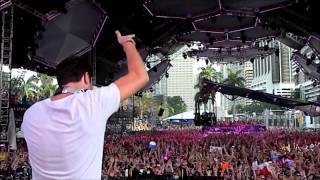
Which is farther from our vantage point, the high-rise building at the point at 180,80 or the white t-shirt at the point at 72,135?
the high-rise building at the point at 180,80

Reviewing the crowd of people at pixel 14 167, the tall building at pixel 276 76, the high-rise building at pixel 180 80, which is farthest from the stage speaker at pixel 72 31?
the high-rise building at pixel 180 80

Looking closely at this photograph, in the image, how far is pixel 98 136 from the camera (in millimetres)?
2268

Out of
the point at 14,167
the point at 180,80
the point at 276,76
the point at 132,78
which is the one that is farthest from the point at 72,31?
the point at 180,80

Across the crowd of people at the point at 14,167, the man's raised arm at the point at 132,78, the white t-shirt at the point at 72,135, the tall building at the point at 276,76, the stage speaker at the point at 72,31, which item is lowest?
the crowd of people at the point at 14,167

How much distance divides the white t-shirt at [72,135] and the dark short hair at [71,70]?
0.08 metres

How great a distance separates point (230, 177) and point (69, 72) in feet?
18.7

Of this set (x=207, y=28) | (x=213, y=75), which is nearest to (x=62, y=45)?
(x=207, y=28)

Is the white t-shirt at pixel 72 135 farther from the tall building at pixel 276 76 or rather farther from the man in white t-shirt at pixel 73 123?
the tall building at pixel 276 76

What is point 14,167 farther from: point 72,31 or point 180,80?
point 180,80

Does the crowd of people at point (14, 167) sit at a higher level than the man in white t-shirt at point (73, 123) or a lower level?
lower

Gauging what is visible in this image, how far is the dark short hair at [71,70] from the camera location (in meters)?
2.28

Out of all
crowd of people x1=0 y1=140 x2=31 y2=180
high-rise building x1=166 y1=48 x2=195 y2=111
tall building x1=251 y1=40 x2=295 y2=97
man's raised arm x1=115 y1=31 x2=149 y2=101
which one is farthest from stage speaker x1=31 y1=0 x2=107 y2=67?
high-rise building x1=166 y1=48 x2=195 y2=111

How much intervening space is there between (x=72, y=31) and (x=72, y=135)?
19.3 metres

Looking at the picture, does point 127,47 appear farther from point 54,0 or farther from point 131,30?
point 131,30
